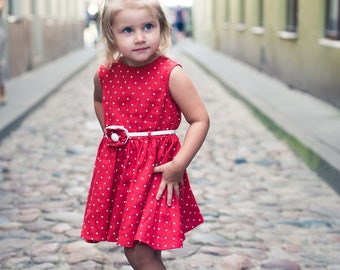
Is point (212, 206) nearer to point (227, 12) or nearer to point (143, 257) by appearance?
point (143, 257)

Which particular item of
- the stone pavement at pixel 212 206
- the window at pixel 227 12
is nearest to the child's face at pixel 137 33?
the stone pavement at pixel 212 206

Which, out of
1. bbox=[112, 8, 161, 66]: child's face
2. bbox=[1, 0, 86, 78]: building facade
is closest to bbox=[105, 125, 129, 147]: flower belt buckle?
bbox=[112, 8, 161, 66]: child's face

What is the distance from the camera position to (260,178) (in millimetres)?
6062

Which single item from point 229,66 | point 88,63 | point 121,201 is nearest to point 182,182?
point 121,201

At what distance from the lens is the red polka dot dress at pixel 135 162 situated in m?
2.60

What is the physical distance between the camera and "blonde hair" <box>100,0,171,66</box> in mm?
2535

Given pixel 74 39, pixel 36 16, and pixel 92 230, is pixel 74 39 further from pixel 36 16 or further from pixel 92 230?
pixel 92 230

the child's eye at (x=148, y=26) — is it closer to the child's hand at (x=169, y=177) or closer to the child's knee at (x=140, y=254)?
the child's hand at (x=169, y=177)

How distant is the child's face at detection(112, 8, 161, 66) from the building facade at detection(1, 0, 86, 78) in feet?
42.1

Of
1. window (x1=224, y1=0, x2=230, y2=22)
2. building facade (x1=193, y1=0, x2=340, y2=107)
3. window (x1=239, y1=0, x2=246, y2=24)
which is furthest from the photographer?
window (x1=224, y1=0, x2=230, y2=22)

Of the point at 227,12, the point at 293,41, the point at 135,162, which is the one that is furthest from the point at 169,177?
the point at 227,12

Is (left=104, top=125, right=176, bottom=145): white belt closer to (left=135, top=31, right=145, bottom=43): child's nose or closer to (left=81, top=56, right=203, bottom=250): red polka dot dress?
(left=81, top=56, right=203, bottom=250): red polka dot dress

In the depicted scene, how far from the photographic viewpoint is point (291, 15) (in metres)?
13.8

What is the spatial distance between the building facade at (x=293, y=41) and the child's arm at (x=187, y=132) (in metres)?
7.42
